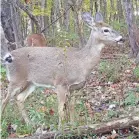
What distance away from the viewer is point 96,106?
6.93 metres

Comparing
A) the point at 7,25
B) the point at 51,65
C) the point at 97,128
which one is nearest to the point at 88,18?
the point at 51,65

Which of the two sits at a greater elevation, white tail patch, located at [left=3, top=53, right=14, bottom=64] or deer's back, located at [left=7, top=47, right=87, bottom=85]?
white tail patch, located at [left=3, top=53, right=14, bottom=64]

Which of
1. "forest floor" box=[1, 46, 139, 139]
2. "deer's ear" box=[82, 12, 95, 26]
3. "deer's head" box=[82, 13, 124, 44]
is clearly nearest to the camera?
"forest floor" box=[1, 46, 139, 139]

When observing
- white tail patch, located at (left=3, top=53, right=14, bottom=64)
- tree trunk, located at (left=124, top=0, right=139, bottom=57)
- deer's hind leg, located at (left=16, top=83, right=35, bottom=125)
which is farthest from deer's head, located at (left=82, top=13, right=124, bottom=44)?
tree trunk, located at (left=124, top=0, right=139, bottom=57)

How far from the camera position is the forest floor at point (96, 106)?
5.34 m

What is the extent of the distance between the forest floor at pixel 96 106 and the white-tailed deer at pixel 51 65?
0.34m

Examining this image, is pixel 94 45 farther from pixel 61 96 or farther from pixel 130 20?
pixel 130 20

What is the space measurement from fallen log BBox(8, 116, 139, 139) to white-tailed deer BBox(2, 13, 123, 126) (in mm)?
1347

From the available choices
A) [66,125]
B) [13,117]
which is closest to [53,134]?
[66,125]

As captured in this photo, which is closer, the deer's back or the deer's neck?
the deer's back

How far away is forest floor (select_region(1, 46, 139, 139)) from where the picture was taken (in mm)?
5340

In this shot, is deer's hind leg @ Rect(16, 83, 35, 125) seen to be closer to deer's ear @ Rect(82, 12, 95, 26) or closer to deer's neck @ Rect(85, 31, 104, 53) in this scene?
deer's neck @ Rect(85, 31, 104, 53)

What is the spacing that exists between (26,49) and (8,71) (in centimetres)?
46

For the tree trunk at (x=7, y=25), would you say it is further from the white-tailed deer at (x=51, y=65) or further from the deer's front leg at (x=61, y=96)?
the deer's front leg at (x=61, y=96)
